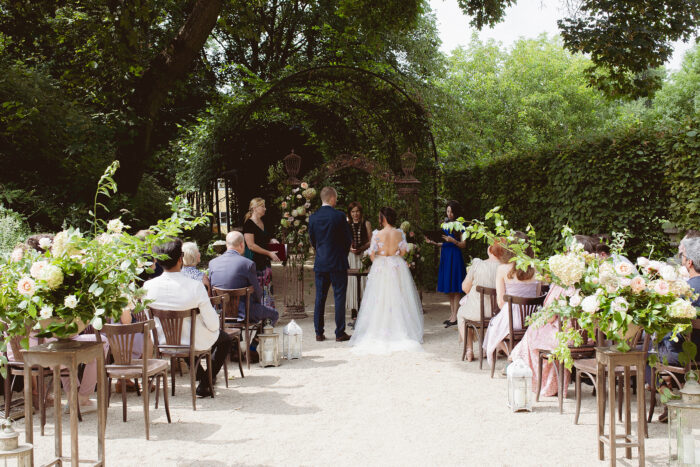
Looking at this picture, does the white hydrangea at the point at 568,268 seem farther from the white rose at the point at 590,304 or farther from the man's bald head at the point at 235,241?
the man's bald head at the point at 235,241

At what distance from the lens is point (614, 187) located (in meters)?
7.67

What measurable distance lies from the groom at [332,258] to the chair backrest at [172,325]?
125 inches

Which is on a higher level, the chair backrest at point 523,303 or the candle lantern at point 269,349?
the chair backrest at point 523,303

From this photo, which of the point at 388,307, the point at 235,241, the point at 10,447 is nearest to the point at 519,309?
the point at 388,307

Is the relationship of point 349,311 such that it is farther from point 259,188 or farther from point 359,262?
point 259,188

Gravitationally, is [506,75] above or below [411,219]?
above

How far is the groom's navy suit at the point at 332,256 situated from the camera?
28.1ft

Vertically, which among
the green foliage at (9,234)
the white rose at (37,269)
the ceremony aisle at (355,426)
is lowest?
the ceremony aisle at (355,426)

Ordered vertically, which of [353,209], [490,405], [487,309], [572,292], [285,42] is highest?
[285,42]

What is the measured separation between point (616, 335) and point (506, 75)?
108ft

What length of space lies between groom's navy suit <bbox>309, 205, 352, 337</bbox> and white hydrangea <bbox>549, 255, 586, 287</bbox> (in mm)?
5078

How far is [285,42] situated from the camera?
73.7 feet

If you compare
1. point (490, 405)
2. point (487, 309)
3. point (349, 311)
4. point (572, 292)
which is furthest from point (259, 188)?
point (572, 292)

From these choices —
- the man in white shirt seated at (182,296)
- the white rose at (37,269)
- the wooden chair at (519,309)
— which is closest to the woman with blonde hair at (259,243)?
the man in white shirt seated at (182,296)
